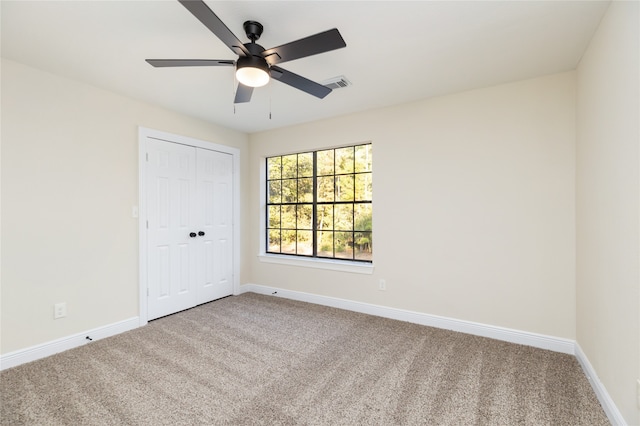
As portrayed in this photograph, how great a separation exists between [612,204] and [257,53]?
7.56 feet

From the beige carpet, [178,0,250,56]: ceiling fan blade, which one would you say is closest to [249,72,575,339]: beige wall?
→ the beige carpet

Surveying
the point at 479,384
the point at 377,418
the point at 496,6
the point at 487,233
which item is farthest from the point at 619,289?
the point at 496,6

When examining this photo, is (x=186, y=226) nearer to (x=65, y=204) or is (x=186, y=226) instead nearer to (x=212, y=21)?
(x=65, y=204)

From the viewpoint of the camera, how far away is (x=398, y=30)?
1940 millimetres

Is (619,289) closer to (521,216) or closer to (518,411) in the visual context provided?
(518,411)

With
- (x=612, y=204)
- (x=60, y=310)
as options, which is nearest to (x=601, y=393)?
(x=612, y=204)

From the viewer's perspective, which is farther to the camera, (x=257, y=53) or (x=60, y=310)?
(x=60, y=310)

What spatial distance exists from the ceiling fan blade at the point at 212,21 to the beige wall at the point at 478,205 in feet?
6.84

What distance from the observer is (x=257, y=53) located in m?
1.77

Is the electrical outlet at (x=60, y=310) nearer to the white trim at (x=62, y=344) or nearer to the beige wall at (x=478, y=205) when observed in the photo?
the white trim at (x=62, y=344)

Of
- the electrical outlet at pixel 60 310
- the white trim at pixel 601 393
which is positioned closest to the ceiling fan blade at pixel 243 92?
the electrical outlet at pixel 60 310

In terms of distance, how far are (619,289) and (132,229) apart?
3979 mm

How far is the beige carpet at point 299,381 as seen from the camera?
5.63ft

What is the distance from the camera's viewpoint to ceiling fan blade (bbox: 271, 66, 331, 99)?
193 cm
